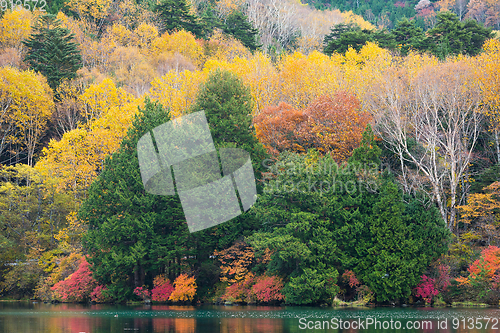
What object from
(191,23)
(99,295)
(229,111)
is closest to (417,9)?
(191,23)

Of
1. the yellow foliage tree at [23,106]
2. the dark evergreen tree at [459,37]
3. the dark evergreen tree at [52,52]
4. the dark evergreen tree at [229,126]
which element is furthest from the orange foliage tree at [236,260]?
the dark evergreen tree at [459,37]

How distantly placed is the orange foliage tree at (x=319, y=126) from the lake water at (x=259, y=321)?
1446cm

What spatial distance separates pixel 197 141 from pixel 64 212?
14.9 meters

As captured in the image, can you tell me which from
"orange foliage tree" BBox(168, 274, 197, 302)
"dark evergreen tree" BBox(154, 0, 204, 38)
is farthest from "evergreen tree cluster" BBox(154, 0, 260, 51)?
"orange foliage tree" BBox(168, 274, 197, 302)

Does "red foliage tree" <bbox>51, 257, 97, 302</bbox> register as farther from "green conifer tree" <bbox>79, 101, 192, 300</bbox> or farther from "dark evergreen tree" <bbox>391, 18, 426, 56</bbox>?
"dark evergreen tree" <bbox>391, 18, 426, 56</bbox>

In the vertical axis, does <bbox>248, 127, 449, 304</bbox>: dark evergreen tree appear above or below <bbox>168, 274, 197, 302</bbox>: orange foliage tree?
above

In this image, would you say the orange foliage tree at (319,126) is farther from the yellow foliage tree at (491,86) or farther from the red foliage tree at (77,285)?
the red foliage tree at (77,285)

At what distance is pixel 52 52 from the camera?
59094 millimetres

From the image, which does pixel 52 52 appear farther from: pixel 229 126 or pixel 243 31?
pixel 229 126

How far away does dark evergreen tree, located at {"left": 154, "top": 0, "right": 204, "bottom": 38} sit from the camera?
74.7m

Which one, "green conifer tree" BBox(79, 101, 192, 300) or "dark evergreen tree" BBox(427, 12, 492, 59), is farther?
"dark evergreen tree" BBox(427, 12, 492, 59)

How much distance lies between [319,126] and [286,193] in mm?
7651

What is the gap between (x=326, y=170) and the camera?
36.2m

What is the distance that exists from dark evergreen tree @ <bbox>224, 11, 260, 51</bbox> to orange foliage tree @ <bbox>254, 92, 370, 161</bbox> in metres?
32.7
